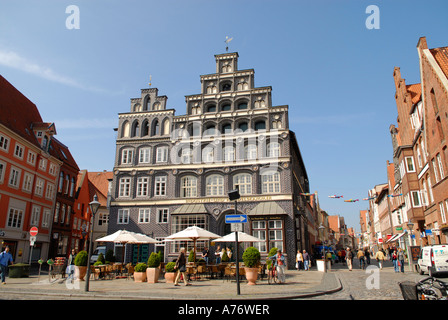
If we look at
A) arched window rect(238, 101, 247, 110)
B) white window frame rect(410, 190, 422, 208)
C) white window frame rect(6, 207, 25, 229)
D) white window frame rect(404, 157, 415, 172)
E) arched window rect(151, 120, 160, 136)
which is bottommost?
white window frame rect(6, 207, 25, 229)

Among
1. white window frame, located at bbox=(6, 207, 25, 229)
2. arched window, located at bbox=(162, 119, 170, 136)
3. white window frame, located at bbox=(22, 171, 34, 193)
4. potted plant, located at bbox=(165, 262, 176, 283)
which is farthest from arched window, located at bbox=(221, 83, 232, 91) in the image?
white window frame, located at bbox=(6, 207, 25, 229)

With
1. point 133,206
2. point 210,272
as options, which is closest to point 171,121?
point 133,206

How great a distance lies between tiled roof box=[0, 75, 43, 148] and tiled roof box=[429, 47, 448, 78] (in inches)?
1469

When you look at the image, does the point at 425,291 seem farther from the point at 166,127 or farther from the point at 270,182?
the point at 166,127

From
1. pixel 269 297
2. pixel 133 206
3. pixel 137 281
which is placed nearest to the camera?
pixel 269 297

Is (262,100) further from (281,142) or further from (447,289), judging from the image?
(447,289)

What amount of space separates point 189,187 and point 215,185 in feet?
8.72

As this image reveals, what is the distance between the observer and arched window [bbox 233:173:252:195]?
2906 centimetres

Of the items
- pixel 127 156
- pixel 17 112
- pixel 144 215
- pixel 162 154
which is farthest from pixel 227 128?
pixel 17 112

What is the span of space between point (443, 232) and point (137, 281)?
73.5 feet

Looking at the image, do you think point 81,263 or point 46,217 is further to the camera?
point 46,217

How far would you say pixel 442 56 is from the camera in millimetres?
24984

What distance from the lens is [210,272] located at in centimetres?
1991

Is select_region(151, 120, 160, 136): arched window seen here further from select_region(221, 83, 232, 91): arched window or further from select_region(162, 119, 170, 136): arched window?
select_region(221, 83, 232, 91): arched window
